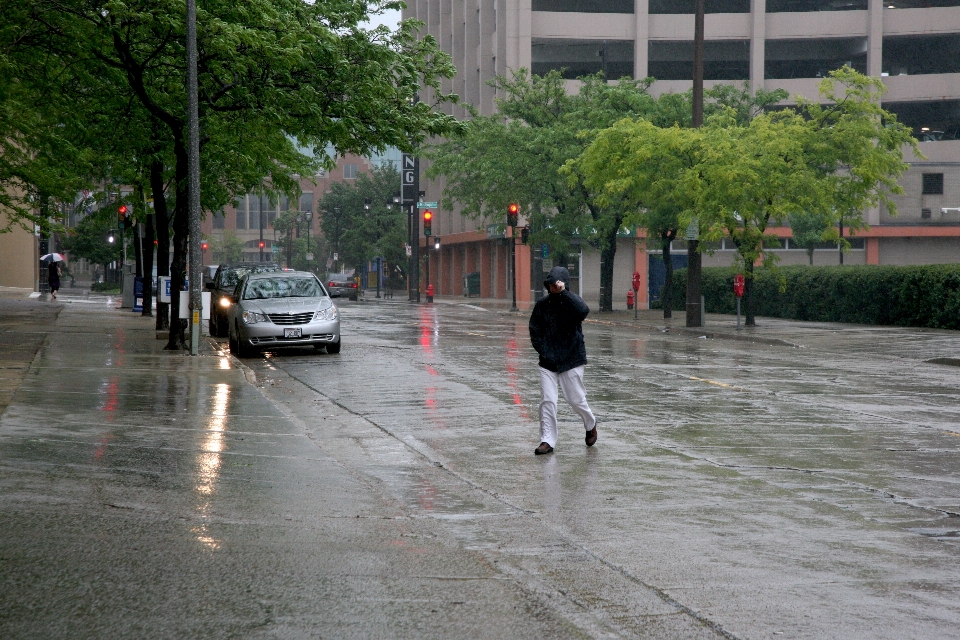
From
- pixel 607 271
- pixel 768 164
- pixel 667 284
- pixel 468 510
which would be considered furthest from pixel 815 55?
pixel 468 510

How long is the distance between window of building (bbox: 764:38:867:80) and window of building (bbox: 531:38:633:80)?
8007mm

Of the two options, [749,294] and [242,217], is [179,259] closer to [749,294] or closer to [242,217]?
[749,294]

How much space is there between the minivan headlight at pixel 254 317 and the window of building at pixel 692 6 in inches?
1892

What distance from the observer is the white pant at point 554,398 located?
1073cm

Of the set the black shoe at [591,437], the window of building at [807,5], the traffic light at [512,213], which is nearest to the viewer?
the black shoe at [591,437]

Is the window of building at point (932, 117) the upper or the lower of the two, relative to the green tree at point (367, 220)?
upper

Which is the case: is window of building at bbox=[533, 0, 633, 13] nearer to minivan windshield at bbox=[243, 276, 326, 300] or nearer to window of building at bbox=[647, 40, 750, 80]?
window of building at bbox=[647, 40, 750, 80]

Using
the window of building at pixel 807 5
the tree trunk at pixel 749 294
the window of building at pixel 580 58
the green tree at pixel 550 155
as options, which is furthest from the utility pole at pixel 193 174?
the window of building at pixel 807 5

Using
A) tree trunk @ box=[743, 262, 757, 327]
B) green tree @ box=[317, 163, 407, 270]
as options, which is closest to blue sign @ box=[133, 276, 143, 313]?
tree trunk @ box=[743, 262, 757, 327]

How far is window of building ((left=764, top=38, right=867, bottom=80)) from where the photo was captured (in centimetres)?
6278

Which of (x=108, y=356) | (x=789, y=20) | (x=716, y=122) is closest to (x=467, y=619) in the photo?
(x=108, y=356)

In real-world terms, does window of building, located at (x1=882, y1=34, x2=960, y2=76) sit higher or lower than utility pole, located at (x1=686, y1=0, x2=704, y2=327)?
higher

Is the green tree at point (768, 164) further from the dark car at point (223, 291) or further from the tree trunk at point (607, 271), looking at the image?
the dark car at point (223, 291)

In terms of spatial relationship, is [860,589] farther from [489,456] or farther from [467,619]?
[489,456]
